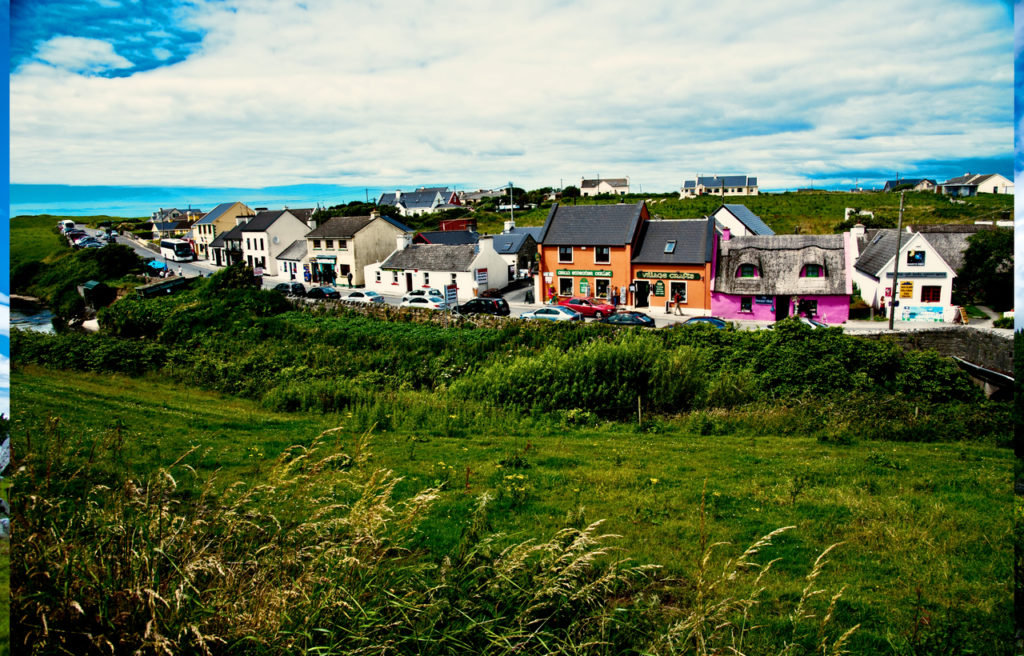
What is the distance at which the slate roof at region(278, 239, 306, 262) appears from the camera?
36.6m

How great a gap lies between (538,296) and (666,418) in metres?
21.2

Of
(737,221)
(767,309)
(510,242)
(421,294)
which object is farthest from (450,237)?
(767,309)

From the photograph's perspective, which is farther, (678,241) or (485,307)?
(678,241)

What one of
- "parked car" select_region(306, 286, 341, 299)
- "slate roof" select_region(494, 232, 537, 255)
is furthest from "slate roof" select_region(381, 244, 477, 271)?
"parked car" select_region(306, 286, 341, 299)

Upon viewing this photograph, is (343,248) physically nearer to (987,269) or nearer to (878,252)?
(878,252)

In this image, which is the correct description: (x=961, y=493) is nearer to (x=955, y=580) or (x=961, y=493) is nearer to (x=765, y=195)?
(x=955, y=580)

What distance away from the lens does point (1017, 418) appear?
2.77 meters

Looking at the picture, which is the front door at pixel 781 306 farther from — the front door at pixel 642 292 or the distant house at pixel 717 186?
the distant house at pixel 717 186

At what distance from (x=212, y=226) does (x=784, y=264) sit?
3038cm

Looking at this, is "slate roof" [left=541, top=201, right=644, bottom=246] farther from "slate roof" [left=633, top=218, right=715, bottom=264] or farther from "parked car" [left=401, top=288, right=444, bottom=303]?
"parked car" [left=401, top=288, right=444, bottom=303]

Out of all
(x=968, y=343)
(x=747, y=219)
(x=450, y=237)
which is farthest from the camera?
(x=450, y=237)

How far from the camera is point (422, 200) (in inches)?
3735

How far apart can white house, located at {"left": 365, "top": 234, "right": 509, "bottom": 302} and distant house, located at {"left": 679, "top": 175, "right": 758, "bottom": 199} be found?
2425 inches

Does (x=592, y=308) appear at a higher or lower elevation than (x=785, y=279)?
lower
